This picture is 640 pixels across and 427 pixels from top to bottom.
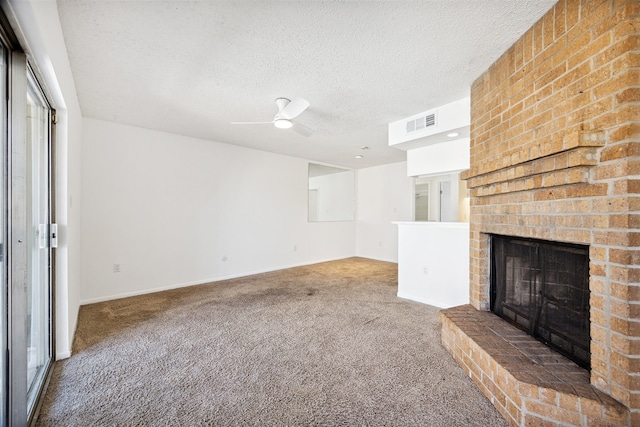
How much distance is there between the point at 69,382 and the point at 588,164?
334cm

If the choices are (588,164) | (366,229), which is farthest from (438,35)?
(366,229)

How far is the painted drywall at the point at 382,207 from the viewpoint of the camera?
6082 mm

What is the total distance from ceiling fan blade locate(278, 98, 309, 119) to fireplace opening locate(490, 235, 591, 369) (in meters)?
2.06

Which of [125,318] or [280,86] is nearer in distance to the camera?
[280,86]

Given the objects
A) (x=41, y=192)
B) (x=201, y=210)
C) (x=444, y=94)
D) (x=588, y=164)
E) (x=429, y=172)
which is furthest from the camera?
(x=201, y=210)

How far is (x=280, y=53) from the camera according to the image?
78.2 inches

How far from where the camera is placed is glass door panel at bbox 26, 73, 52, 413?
1.63 m

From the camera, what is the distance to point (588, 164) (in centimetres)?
128

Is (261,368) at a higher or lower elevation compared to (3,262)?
lower

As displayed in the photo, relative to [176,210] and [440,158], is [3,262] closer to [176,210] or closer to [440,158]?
[176,210]

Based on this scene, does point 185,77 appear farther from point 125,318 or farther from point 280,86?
point 125,318

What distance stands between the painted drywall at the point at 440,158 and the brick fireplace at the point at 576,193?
1.31 meters

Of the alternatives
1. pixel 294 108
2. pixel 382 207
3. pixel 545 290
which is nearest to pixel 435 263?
pixel 545 290

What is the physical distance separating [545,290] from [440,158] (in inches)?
82.9
